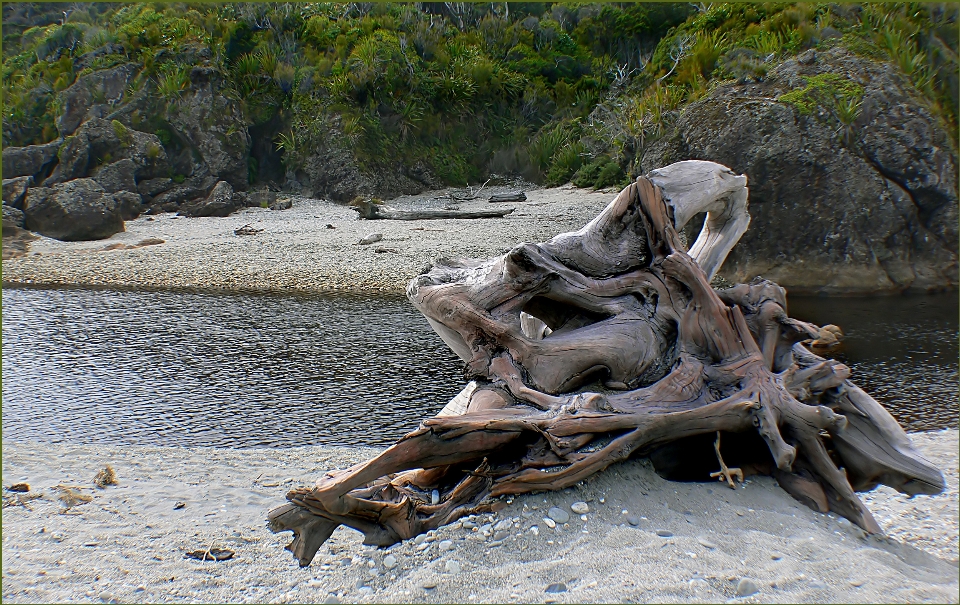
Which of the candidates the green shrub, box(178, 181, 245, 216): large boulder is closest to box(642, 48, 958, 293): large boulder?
the green shrub

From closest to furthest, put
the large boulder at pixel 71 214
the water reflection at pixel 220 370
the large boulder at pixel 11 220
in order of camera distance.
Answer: the water reflection at pixel 220 370
the large boulder at pixel 11 220
the large boulder at pixel 71 214

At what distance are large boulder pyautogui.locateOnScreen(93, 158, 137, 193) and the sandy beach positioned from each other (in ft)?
42.6

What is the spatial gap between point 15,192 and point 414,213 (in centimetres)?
835

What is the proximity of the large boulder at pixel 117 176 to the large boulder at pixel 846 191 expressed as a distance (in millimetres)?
13512

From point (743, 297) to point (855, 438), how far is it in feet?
2.90

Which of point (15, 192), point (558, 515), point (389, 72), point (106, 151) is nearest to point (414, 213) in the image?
point (389, 72)

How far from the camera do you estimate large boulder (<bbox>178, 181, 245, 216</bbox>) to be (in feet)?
49.9

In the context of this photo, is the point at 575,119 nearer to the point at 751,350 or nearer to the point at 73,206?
the point at 73,206

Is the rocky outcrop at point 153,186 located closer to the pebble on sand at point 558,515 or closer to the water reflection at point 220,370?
the water reflection at point 220,370

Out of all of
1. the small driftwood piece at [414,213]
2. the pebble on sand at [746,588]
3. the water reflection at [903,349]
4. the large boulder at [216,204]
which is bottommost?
the large boulder at [216,204]

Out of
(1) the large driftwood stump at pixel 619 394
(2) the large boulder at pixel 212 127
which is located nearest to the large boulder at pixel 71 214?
(2) the large boulder at pixel 212 127

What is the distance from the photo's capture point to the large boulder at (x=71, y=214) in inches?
512

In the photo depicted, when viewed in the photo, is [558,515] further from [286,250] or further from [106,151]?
[106,151]

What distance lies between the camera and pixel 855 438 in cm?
319
